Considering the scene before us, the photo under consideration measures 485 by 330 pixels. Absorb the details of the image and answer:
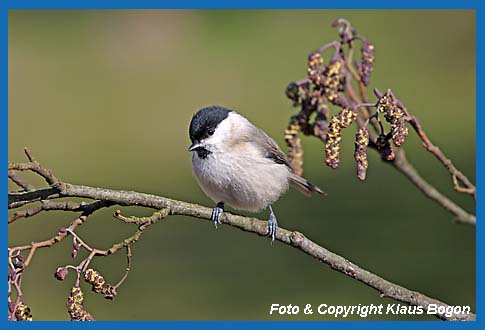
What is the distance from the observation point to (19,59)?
27.3ft

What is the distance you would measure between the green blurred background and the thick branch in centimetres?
95

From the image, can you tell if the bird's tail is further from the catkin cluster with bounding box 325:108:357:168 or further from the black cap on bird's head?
the catkin cluster with bounding box 325:108:357:168

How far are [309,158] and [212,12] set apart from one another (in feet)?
10.0

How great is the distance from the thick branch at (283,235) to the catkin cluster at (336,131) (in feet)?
0.63

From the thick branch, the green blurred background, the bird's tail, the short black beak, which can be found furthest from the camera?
the green blurred background

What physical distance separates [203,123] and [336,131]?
719mm

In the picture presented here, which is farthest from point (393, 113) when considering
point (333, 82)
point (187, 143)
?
point (187, 143)

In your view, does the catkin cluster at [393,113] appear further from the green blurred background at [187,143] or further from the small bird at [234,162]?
the green blurred background at [187,143]

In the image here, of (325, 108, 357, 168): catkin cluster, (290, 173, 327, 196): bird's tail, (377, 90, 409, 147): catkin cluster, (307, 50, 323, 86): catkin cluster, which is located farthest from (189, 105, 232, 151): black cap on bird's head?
(377, 90, 409, 147): catkin cluster

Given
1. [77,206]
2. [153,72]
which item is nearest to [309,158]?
[153,72]

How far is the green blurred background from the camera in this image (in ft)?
12.7

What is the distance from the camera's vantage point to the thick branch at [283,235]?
1.52m

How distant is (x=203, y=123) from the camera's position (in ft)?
7.38

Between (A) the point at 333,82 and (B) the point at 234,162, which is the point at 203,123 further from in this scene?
(A) the point at 333,82
